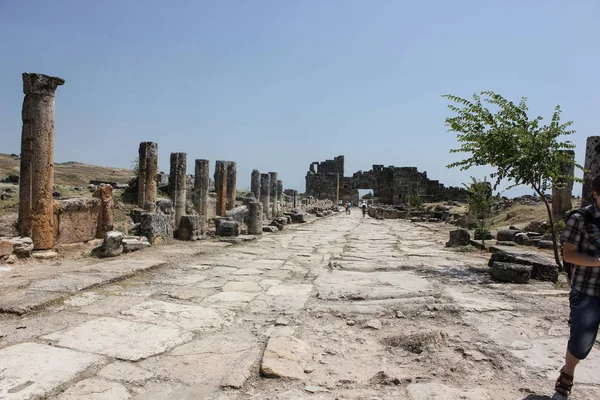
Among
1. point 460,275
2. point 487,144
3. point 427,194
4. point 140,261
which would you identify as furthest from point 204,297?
point 427,194

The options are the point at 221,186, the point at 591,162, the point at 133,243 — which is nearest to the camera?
the point at 133,243

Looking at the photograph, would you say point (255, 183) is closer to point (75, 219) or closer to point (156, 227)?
point (156, 227)

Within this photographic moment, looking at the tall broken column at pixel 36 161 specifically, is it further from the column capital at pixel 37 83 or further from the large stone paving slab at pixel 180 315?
the large stone paving slab at pixel 180 315

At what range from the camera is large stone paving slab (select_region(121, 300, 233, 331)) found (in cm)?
407

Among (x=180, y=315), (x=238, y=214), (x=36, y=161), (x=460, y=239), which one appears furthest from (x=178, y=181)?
(x=180, y=315)

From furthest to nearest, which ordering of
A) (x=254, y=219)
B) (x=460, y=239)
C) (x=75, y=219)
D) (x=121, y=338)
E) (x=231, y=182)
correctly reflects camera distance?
(x=231, y=182) < (x=254, y=219) < (x=460, y=239) < (x=75, y=219) < (x=121, y=338)

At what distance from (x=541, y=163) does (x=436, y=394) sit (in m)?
5.92

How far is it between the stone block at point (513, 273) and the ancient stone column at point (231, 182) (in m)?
14.2

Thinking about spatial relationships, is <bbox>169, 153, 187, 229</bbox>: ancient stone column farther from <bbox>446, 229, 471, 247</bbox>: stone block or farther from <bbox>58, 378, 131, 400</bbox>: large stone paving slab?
<bbox>58, 378, 131, 400</bbox>: large stone paving slab

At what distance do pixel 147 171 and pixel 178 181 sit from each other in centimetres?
144

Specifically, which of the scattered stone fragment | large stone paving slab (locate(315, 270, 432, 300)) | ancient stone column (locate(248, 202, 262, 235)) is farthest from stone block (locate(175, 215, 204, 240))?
the scattered stone fragment

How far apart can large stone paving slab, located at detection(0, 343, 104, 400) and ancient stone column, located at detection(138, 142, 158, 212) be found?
11.4 metres

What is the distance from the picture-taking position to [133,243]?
8.24 meters

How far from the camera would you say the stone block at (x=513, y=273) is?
6102 millimetres
